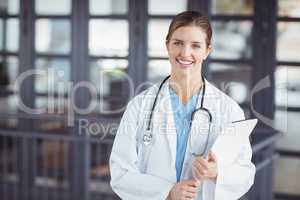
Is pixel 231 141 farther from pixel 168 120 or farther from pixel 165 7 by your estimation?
pixel 165 7

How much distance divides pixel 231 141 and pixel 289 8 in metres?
2.90

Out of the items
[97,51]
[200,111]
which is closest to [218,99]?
[200,111]

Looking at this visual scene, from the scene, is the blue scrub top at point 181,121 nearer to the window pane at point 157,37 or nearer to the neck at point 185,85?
the neck at point 185,85

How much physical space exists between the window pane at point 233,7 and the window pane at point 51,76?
4.39ft

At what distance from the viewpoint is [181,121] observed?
1.88 meters

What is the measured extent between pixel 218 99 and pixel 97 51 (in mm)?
3192

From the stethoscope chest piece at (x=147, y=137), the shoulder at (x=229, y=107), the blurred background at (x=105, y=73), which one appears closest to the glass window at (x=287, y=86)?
the blurred background at (x=105, y=73)

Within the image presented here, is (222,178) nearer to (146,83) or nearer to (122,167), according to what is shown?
(122,167)

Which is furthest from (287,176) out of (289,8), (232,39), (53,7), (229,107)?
(229,107)

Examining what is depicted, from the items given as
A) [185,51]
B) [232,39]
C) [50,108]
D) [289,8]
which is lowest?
[50,108]

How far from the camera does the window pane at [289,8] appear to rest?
4.46 metres

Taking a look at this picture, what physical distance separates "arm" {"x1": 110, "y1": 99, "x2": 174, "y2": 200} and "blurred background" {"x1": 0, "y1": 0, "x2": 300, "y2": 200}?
2278mm

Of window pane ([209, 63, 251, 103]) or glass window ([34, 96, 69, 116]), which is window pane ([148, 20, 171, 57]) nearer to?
window pane ([209, 63, 251, 103])

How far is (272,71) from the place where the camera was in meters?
4.49
